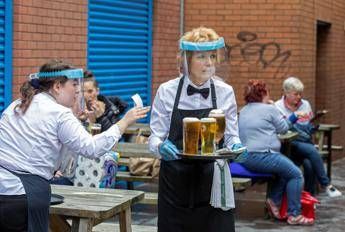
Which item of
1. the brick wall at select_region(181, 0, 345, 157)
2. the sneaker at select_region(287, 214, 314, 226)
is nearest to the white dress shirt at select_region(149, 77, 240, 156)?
the sneaker at select_region(287, 214, 314, 226)

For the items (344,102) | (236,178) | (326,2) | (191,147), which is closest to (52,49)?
(236,178)

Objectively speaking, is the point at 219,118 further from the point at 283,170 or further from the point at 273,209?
the point at 273,209

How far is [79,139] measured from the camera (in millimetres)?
4043

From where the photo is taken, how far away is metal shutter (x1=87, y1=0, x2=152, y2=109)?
896 centimetres

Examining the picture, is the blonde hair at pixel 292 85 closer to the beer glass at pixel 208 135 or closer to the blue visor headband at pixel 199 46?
the blue visor headband at pixel 199 46

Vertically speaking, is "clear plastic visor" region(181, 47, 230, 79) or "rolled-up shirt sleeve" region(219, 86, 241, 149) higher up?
"clear plastic visor" region(181, 47, 230, 79)

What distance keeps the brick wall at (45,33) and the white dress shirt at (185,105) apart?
2.80 metres

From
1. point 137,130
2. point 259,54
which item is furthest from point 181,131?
point 259,54

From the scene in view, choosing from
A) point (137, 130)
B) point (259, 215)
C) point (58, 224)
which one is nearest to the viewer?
point (58, 224)

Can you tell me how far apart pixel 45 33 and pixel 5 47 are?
658 mm

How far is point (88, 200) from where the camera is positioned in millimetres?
4801

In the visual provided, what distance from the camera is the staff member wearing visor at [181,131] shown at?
459cm

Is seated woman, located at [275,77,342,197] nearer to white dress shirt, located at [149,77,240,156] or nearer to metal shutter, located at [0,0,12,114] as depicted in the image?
metal shutter, located at [0,0,12,114]

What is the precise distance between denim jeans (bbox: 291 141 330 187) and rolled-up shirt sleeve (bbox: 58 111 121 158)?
6110 mm
